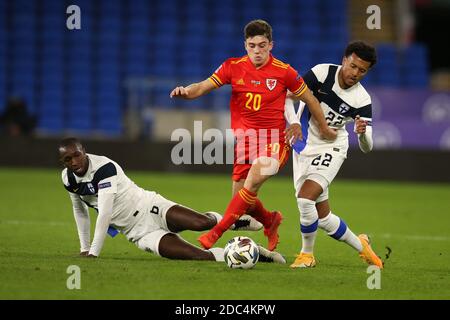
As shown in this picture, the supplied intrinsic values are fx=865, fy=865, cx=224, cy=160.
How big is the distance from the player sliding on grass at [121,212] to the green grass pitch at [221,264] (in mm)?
175

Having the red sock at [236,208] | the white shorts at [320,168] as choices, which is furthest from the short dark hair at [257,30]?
the red sock at [236,208]

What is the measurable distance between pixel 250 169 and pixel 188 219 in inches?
27.9

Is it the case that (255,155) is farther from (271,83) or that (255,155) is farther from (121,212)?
(121,212)

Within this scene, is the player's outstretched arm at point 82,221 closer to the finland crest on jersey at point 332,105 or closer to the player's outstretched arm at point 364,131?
the finland crest on jersey at point 332,105

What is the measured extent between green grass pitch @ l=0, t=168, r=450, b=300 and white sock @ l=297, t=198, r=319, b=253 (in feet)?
0.87

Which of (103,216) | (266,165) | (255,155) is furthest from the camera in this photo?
(255,155)

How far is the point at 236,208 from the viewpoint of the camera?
740 centimetres

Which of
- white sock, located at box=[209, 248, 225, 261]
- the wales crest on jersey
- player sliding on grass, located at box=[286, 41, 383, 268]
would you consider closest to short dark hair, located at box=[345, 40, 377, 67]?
player sliding on grass, located at box=[286, 41, 383, 268]

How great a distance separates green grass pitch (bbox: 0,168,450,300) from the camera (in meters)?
6.09

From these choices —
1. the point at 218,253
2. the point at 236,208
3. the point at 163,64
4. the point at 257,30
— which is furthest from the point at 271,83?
the point at 163,64

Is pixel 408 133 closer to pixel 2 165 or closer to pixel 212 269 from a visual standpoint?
pixel 2 165

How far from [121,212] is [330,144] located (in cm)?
194

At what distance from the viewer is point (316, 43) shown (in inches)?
867

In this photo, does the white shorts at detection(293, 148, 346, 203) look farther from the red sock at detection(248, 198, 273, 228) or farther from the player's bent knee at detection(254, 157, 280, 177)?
the red sock at detection(248, 198, 273, 228)
